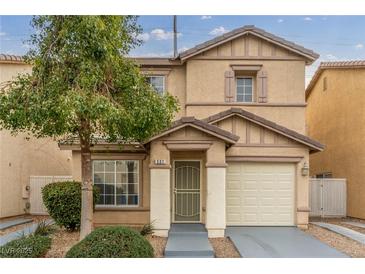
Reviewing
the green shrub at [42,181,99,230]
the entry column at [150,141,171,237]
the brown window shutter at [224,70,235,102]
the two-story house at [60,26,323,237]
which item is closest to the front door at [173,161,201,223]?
the two-story house at [60,26,323,237]

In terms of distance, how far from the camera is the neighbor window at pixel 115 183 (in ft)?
44.7

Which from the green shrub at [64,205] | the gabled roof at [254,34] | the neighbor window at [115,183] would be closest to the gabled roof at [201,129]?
the neighbor window at [115,183]

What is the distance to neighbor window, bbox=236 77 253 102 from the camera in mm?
15109

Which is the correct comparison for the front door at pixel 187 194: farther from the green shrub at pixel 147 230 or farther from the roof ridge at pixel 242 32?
the roof ridge at pixel 242 32

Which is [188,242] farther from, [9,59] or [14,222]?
[9,59]

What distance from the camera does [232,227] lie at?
1336 cm

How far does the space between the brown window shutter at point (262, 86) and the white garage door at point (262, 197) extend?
8.80ft

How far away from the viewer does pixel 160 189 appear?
12.0 metres

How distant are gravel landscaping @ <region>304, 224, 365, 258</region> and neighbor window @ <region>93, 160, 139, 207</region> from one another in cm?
589

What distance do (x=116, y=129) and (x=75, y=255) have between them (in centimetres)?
314

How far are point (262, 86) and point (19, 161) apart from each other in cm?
943

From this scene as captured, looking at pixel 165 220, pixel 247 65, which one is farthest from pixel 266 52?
pixel 165 220

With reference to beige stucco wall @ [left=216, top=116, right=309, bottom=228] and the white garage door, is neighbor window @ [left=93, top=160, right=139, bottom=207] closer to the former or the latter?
the white garage door

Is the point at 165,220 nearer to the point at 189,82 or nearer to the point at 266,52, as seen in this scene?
the point at 189,82
